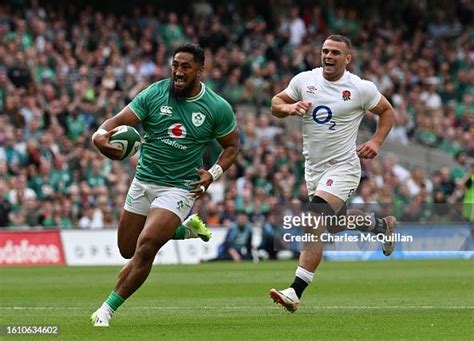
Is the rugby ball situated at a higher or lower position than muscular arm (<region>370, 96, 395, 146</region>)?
higher

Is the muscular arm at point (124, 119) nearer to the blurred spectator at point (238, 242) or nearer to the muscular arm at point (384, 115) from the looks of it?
the muscular arm at point (384, 115)

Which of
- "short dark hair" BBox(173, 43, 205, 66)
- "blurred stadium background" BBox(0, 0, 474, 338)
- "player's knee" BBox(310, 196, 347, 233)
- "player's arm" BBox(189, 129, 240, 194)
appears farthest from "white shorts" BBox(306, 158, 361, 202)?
"blurred stadium background" BBox(0, 0, 474, 338)

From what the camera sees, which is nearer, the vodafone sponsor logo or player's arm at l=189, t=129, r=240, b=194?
player's arm at l=189, t=129, r=240, b=194

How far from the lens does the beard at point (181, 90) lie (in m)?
12.9

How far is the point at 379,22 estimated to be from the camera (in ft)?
133

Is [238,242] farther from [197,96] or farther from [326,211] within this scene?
[197,96]

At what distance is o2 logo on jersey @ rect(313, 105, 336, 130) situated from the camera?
14.4m

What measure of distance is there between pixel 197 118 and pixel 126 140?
91 centimetres

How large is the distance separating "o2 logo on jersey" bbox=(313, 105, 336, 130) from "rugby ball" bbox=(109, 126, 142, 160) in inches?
105

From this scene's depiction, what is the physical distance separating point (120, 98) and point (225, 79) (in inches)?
148

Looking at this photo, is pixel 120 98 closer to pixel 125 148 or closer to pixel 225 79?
pixel 225 79

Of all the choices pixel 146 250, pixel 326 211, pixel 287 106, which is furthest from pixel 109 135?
pixel 326 211

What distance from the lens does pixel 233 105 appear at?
111ft

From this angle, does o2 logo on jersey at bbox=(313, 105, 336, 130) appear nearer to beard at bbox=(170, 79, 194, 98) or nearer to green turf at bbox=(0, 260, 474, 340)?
beard at bbox=(170, 79, 194, 98)
